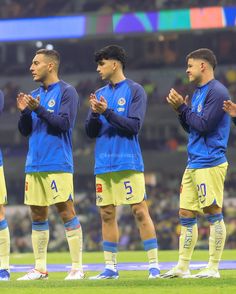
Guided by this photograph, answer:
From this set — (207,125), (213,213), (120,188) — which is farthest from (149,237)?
(207,125)

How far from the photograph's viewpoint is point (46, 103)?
10117 millimetres

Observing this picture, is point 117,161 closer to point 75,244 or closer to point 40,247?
point 75,244

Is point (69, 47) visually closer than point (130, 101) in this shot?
No

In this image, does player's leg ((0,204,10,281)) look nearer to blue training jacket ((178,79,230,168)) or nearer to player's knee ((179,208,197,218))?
player's knee ((179,208,197,218))

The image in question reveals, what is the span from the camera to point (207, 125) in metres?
9.45

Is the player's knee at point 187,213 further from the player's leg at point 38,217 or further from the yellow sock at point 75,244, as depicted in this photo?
Answer: the player's leg at point 38,217

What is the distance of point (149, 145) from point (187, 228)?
21333 mm

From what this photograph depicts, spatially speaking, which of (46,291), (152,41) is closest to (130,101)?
(46,291)

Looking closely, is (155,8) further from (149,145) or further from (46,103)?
(46,103)

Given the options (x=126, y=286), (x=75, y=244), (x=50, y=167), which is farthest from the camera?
(x=50, y=167)

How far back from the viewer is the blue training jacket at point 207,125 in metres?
9.46

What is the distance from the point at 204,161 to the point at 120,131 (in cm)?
95

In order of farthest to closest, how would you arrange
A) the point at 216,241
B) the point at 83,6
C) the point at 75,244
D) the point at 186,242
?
the point at 83,6
the point at 75,244
the point at 186,242
the point at 216,241

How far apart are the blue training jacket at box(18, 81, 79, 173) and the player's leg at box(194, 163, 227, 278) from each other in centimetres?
152
